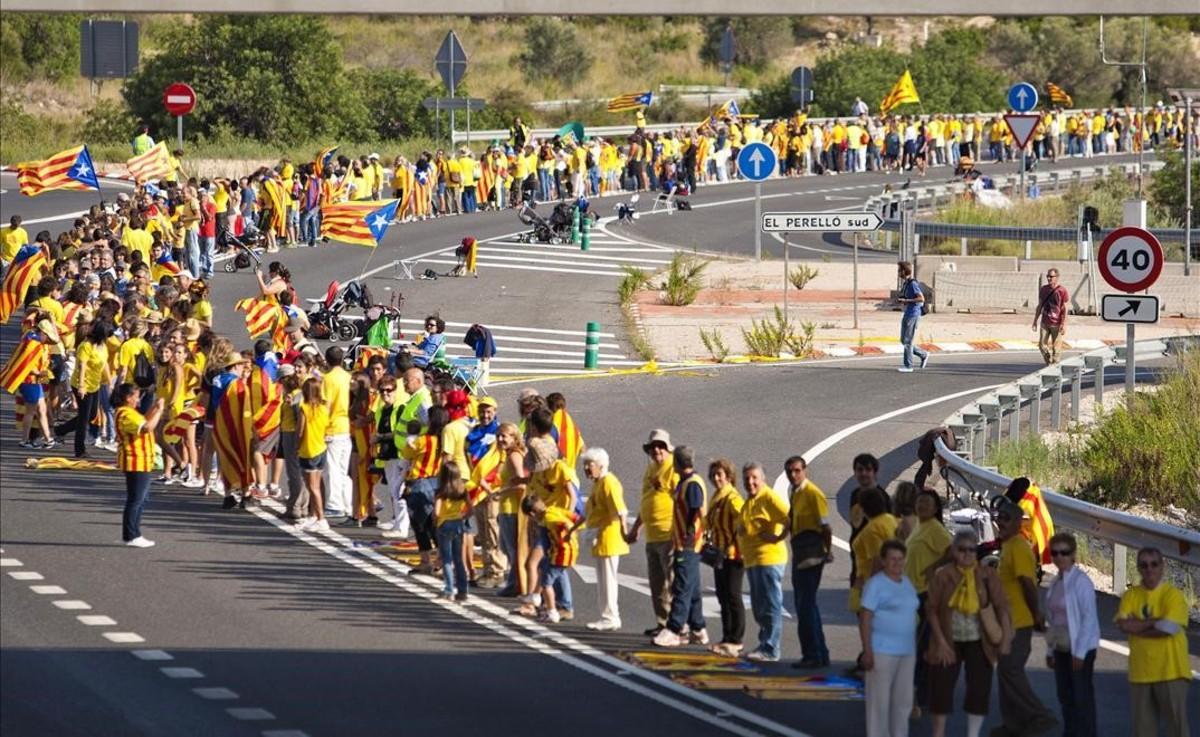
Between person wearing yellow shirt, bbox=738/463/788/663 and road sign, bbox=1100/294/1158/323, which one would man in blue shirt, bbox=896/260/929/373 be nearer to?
road sign, bbox=1100/294/1158/323

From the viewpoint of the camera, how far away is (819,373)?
32438 mm

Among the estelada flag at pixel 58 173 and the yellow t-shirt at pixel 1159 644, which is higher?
the estelada flag at pixel 58 173

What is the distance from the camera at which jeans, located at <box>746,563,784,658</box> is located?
16.3 meters

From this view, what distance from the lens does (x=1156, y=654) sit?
1391 centimetres

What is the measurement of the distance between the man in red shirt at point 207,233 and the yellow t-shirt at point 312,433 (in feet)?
56.6

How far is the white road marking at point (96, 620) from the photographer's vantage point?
56.4 ft

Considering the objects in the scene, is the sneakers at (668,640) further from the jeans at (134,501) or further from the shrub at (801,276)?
the shrub at (801,276)

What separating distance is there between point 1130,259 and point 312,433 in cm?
776

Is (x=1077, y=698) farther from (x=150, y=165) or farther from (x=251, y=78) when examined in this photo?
(x=251, y=78)

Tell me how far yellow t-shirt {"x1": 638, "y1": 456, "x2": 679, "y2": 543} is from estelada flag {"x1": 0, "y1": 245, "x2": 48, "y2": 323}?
17611 millimetres

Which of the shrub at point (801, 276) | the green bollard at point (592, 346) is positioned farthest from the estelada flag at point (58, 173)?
the shrub at point (801, 276)

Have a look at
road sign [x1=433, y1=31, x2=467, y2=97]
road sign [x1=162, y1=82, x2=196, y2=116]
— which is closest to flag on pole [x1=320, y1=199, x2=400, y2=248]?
road sign [x1=162, y1=82, x2=196, y2=116]

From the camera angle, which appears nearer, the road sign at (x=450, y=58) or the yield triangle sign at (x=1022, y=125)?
the yield triangle sign at (x=1022, y=125)

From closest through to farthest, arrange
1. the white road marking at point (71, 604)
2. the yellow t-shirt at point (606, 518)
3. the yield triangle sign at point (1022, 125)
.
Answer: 1. the yellow t-shirt at point (606, 518)
2. the white road marking at point (71, 604)
3. the yield triangle sign at point (1022, 125)
